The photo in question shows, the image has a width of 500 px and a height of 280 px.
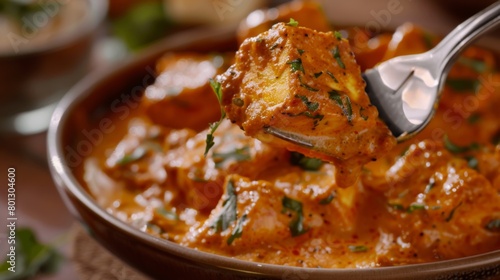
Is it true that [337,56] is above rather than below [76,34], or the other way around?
above

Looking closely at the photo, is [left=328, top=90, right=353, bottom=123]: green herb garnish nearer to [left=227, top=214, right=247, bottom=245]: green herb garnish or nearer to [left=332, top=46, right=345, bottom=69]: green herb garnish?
[left=332, top=46, right=345, bottom=69]: green herb garnish

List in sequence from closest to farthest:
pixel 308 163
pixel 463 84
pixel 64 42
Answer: pixel 308 163 → pixel 463 84 → pixel 64 42

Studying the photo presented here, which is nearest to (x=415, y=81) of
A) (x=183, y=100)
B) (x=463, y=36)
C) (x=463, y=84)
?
(x=463, y=36)

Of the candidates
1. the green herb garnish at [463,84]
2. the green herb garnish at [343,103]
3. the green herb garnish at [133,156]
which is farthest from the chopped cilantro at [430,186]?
the green herb garnish at [133,156]

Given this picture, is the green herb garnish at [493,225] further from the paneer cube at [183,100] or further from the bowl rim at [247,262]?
the paneer cube at [183,100]

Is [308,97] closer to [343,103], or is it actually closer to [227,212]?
[343,103]

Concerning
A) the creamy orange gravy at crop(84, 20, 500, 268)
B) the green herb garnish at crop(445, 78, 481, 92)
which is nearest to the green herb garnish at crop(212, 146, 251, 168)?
the creamy orange gravy at crop(84, 20, 500, 268)
